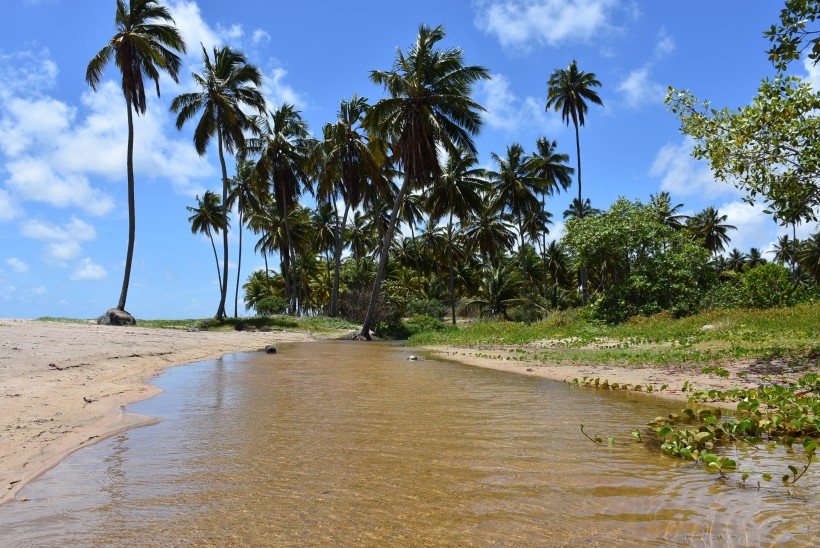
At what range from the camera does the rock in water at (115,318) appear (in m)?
22.0

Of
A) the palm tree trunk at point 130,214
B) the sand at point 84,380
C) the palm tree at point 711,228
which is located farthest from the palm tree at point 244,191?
the palm tree at point 711,228

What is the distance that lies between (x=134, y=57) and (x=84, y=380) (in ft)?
69.8

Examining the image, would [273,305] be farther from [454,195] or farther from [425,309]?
[454,195]

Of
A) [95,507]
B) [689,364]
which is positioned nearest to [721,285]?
[689,364]

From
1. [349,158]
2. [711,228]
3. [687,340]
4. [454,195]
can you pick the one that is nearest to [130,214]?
[349,158]

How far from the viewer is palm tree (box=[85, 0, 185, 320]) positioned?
23922 mm

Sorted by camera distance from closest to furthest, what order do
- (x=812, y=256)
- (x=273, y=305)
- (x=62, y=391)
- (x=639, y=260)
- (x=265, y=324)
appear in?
(x=62, y=391), (x=639, y=260), (x=265, y=324), (x=273, y=305), (x=812, y=256)

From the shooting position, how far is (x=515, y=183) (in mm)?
37406

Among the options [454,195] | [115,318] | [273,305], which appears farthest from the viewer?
[273,305]

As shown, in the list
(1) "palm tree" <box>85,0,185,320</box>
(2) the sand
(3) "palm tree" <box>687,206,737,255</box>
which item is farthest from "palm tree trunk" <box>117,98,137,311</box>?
(3) "palm tree" <box>687,206,737,255</box>

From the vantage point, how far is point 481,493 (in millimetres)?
3496

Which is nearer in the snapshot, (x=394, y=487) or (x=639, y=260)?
(x=394, y=487)

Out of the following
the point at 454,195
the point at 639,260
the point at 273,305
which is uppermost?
the point at 454,195

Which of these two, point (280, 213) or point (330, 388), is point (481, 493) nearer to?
point (330, 388)
